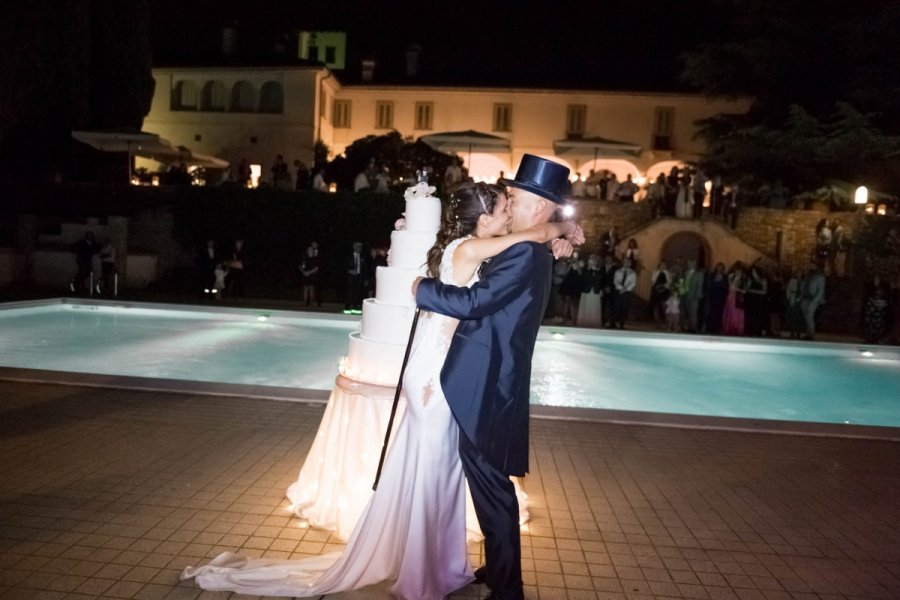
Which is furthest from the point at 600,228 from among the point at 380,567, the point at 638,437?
the point at 380,567

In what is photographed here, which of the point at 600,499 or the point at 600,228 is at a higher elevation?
the point at 600,228

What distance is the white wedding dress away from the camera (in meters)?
4.03

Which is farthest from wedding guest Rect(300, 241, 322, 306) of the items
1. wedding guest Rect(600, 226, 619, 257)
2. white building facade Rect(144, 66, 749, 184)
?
white building facade Rect(144, 66, 749, 184)

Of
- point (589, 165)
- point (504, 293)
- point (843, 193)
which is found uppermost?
point (589, 165)

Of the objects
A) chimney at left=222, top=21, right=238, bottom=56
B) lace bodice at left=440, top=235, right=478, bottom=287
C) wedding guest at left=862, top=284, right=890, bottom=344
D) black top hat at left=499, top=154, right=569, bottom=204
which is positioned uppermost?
chimney at left=222, top=21, right=238, bottom=56

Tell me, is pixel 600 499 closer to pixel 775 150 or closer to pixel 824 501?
pixel 824 501

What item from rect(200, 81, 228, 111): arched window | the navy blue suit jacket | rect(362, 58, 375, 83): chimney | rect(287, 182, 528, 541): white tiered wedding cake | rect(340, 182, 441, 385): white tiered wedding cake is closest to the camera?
the navy blue suit jacket

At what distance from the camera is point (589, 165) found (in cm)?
4031

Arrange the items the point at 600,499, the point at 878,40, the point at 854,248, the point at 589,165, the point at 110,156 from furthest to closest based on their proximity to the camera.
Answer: the point at 589,165 → the point at 110,156 → the point at 878,40 → the point at 854,248 → the point at 600,499

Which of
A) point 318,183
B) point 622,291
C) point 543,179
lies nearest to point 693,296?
point 622,291

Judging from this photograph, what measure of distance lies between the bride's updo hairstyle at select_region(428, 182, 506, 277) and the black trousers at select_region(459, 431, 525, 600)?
3.23ft

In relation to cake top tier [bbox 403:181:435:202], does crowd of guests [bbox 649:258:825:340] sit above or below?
below

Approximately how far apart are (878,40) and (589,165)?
1898 centimetres

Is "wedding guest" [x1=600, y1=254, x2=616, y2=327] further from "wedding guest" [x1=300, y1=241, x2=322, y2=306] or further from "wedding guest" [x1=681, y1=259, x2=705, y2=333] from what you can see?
"wedding guest" [x1=300, y1=241, x2=322, y2=306]
